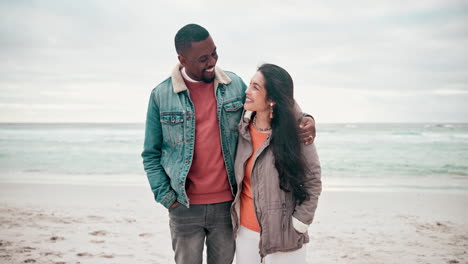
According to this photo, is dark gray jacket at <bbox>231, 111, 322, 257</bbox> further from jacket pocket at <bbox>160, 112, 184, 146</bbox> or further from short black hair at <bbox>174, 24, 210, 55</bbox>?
short black hair at <bbox>174, 24, 210, 55</bbox>

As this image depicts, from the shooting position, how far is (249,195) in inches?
93.2

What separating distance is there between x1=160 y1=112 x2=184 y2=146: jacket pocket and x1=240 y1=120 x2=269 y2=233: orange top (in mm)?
508

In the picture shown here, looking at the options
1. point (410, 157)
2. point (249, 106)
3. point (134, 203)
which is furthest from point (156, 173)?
point (410, 157)

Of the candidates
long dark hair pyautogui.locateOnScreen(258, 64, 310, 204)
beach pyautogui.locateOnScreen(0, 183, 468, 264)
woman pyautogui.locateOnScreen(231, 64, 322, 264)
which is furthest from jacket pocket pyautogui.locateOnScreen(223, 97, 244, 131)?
beach pyautogui.locateOnScreen(0, 183, 468, 264)

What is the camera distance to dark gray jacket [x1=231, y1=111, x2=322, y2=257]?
87.4 inches

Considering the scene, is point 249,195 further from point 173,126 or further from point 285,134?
point 173,126

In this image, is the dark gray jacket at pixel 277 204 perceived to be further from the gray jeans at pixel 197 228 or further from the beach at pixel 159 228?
the beach at pixel 159 228

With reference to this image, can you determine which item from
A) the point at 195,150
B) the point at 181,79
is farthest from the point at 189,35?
the point at 195,150

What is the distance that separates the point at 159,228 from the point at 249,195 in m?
3.46

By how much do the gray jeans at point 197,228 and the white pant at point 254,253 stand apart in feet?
0.54

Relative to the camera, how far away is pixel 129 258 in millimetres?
4234

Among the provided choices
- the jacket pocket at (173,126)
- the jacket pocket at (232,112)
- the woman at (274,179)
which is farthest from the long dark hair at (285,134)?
the jacket pocket at (173,126)

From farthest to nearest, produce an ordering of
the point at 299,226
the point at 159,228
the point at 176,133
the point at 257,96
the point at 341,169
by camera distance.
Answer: the point at 341,169, the point at 159,228, the point at 176,133, the point at 257,96, the point at 299,226

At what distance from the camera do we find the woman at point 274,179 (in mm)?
2223
